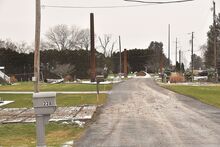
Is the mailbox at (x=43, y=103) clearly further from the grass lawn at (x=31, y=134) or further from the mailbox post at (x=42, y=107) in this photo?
the grass lawn at (x=31, y=134)

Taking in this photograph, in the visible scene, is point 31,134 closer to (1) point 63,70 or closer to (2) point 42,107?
(2) point 42,107

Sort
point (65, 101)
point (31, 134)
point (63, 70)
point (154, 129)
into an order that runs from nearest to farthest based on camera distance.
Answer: point (154, 129), point (31, 134), point (65, 101), point (63, 70)

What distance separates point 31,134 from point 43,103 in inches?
286

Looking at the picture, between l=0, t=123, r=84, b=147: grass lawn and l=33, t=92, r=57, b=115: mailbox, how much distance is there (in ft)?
12.4

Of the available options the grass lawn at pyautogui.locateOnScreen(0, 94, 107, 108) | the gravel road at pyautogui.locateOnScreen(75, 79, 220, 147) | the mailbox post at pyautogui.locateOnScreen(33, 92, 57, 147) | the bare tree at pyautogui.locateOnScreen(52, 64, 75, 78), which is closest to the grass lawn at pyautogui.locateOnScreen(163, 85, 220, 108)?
the gravel road at pyautogui.locateOnScreen(75, 79, 220, 147)

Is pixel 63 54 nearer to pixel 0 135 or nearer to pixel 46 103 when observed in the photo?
pixel 0 135

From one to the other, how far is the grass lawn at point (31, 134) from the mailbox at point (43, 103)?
3.78 metres

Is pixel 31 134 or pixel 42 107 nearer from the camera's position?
pixel 42 107

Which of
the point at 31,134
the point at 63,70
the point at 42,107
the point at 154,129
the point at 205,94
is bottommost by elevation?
the point at 31,134

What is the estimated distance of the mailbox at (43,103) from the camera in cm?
918

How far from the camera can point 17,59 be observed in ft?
318

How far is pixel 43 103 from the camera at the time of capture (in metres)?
9.20

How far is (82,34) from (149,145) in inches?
4684

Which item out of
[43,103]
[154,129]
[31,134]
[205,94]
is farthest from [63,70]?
[43,103]
